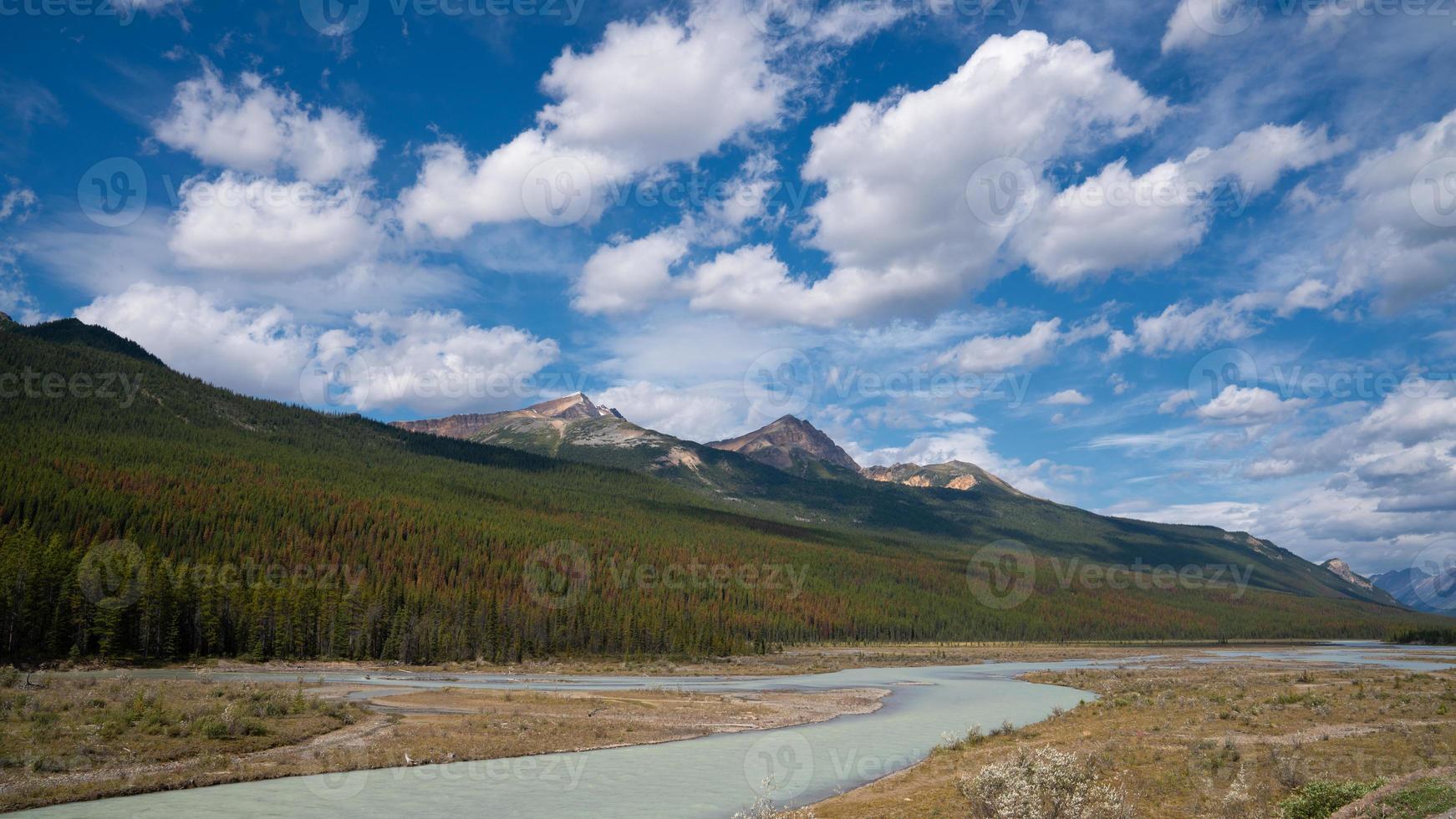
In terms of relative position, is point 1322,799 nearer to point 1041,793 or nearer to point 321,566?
point 1041,793

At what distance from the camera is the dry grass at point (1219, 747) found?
22.1 m

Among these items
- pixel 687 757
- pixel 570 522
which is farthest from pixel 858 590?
pixel 687 757

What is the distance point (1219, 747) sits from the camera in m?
28.4

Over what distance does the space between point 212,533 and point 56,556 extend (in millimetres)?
27726

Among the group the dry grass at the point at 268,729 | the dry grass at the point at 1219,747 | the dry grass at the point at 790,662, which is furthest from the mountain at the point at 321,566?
the dry grass at the point at 1219,747

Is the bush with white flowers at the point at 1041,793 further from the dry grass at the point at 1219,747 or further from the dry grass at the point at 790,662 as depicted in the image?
the dry grass at the point at 790,662

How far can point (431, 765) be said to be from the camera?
3262 cm

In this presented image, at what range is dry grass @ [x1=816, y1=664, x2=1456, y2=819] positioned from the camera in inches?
872

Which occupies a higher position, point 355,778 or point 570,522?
point 570,522

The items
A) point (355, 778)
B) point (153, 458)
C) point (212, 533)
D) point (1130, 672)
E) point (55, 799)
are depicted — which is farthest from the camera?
point (153, 458)

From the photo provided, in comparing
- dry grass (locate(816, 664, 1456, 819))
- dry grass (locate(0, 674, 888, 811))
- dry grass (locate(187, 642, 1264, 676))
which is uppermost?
dry grass (locate(816, 664, 1456, 819))

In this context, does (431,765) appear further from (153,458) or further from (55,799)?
(153,458)

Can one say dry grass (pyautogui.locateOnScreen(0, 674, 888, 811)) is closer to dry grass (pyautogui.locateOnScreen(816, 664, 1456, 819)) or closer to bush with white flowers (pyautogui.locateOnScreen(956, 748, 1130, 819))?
dry grass (pyautogui.locateOnScreen(816, 664, 1456, 819))

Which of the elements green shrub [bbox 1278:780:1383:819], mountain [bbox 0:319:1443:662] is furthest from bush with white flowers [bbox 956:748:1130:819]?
mountain [bbox 0:319:1443:662]
